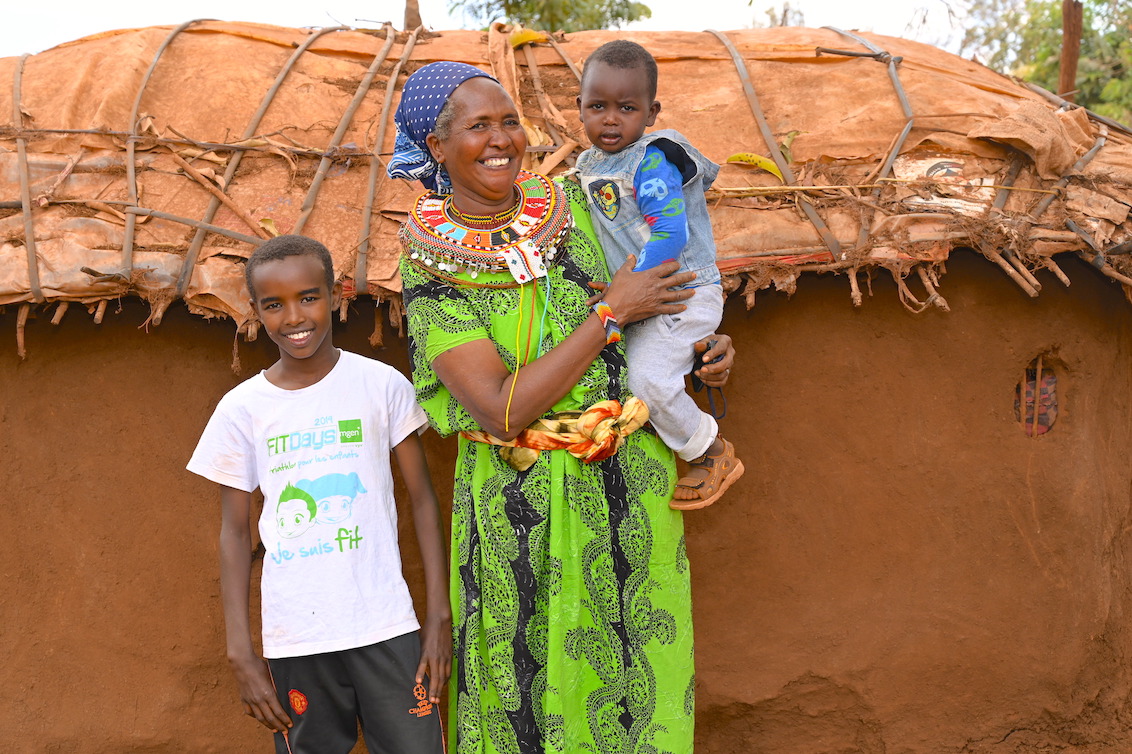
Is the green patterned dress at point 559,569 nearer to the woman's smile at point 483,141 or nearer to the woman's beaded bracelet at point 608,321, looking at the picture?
the woman's beaded bracelet at point 608,321

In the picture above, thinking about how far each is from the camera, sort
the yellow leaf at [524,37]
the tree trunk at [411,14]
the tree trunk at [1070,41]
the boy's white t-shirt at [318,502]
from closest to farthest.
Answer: the boy's white t-shirt at [318,502]
the yellow leaf at [524,37]
the tree trunk at [411,14]
the tree trunk at [1070,41]

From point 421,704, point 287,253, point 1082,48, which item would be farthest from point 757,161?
point 1082,48

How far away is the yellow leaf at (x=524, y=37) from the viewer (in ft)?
11.9

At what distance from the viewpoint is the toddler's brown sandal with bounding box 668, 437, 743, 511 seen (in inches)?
89.4

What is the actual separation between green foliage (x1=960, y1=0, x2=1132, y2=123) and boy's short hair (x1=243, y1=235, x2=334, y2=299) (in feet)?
31.1

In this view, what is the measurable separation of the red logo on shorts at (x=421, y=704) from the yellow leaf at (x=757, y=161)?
6.11 ft

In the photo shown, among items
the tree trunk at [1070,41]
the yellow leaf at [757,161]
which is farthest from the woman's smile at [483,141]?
the tree trunk at [1070,41]

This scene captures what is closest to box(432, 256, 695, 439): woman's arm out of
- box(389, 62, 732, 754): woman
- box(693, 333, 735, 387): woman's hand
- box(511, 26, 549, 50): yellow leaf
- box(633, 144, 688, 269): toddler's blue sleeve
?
box(389, 62, 732, 754): woman

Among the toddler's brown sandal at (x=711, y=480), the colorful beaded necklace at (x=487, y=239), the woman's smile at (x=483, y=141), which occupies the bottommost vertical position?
the toddler's brown sandal at (x=711, y=480)

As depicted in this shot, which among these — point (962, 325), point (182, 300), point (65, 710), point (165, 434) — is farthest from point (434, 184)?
point (65, 710)

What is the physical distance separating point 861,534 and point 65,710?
2.48 meters

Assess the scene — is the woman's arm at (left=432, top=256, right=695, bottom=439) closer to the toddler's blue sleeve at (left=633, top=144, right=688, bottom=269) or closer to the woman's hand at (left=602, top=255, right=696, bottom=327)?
the woman's hand at (left=602, top=255, right=696, bottom=327)

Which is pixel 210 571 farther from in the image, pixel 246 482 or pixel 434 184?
pixel 434 184

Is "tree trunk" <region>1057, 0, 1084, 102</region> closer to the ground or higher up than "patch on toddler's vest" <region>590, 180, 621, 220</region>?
higher up
